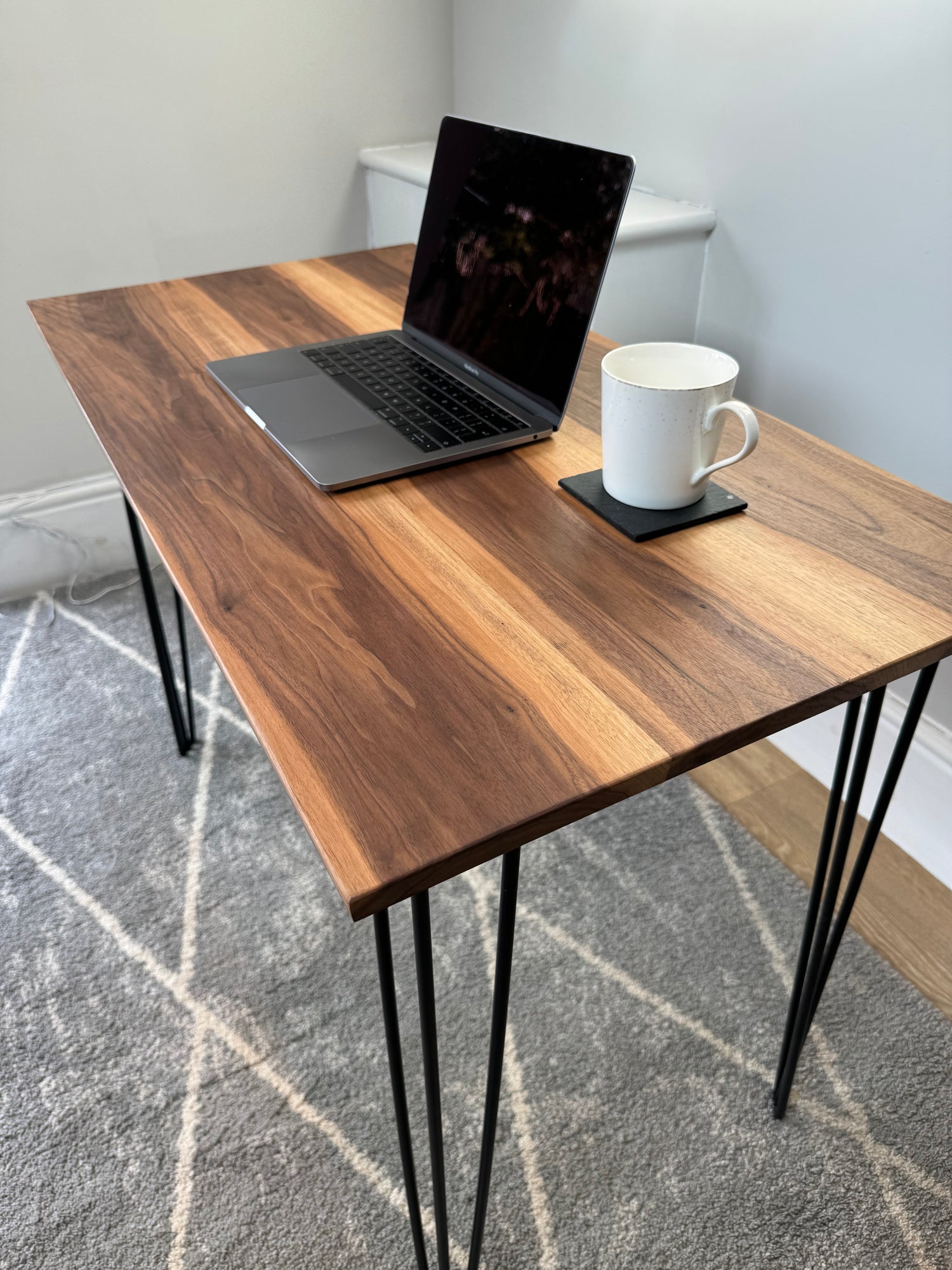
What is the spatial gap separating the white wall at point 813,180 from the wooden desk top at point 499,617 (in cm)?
42

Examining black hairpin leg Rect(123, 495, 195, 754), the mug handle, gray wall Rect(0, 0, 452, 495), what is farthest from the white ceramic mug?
gray wall Rect(0, 0, 452, 495)

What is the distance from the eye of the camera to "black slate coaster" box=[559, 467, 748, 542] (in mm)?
758

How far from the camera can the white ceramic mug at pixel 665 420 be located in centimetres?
71

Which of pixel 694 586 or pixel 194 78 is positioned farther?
pixel 194 78

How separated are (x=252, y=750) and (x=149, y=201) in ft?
3.67

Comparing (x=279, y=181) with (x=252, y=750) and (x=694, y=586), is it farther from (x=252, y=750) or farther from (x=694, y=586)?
(x=694, y=586)

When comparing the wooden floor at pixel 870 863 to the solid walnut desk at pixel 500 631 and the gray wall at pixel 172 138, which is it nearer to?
the solid walnut desk at pixel 500 631

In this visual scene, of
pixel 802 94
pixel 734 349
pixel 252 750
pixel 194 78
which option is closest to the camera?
pixel 802 94

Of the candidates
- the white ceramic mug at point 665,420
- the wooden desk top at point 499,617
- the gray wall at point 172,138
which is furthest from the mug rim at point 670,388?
the gray wall at point 172,138

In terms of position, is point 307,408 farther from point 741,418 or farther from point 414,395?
point 741,418

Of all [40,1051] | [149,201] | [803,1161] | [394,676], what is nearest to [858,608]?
[394,676]

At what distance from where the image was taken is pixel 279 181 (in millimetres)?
1938

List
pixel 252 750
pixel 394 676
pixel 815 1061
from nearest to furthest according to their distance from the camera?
1. pixel 394 676
2. pixel 815 1061
3. pixel 252 750

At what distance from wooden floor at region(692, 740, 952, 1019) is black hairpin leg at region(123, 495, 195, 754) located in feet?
2.81
